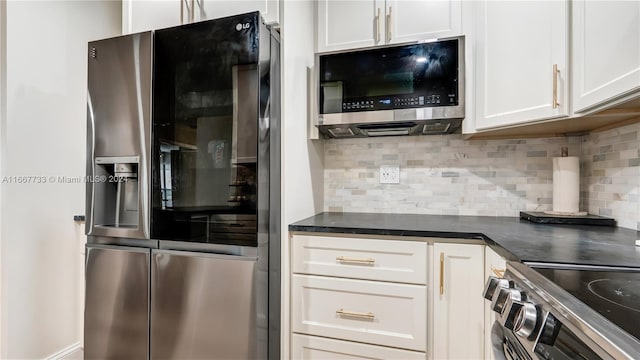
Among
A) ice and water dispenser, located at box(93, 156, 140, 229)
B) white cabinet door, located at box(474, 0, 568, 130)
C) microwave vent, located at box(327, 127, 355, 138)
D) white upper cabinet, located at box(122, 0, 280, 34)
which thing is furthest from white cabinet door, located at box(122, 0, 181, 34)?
white cabinet door, located at box(474, 0, 568, 130)

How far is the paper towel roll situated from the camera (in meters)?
1.56

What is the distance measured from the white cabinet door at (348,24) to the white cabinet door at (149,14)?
2.41 ft

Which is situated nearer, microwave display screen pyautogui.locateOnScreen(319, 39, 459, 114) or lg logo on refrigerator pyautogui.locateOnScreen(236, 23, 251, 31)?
lg logo on refrigerator pyautogui.locateOnScreen(236, 23, 251, 31)

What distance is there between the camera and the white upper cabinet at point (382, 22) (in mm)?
1578

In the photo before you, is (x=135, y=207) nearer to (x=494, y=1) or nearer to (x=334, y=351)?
(x=334, y=351)

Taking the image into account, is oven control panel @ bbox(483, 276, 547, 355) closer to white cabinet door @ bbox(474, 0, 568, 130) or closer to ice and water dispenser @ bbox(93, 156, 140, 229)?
white cabinet door @ bbox(474, 0, 568, 130)

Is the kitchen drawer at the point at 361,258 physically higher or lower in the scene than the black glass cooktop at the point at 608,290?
lower

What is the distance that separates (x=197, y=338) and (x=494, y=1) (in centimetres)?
196

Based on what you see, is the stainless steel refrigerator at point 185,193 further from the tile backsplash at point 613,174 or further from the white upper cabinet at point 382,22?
the tile backsplash at point 613,174

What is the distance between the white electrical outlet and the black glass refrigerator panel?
913mm

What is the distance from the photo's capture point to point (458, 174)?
1.84 m

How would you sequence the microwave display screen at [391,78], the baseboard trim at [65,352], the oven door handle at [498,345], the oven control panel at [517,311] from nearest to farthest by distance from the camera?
the oven control panel at [517,311] < the oven door handle at [498,345] < the microwave display screen at [391,78] < the baseboard trim at [65,352]

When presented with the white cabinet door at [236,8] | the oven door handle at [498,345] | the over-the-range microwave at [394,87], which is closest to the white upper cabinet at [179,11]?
the white cabinet door at [236,8]

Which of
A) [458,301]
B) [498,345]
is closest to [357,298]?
[458,301]
